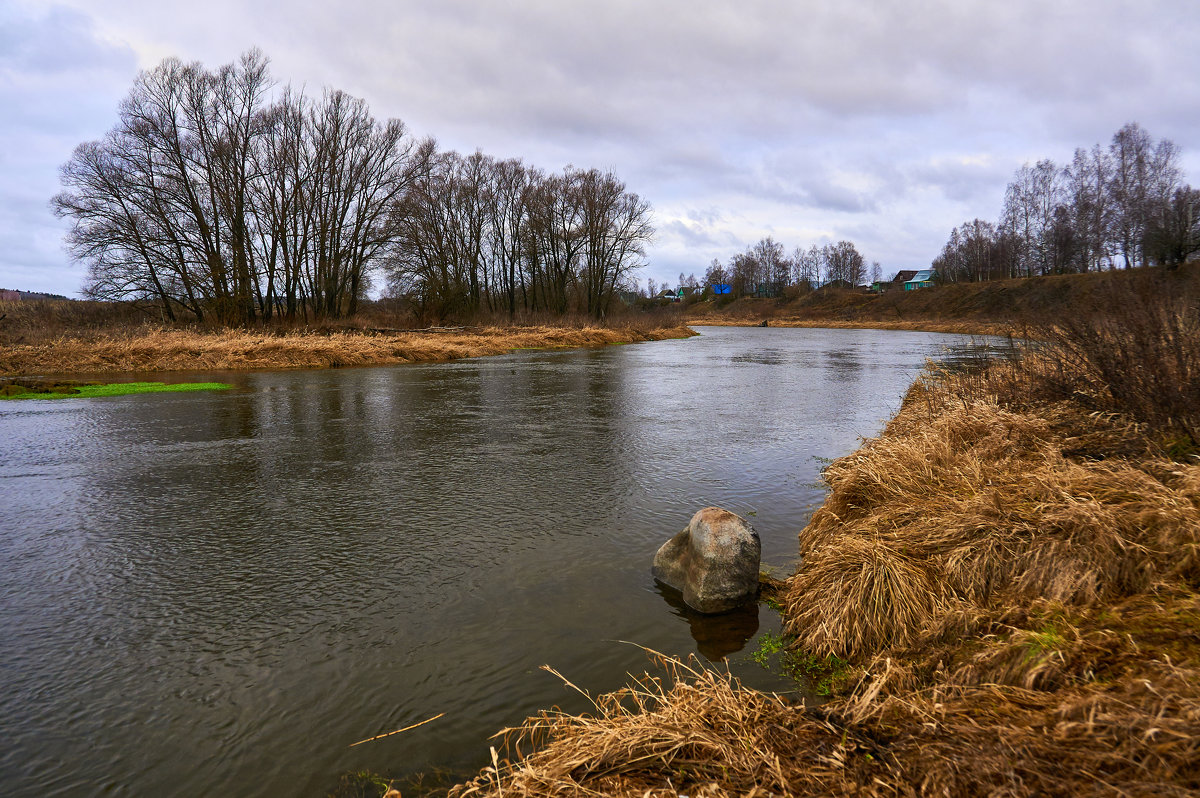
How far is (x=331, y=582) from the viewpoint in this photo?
4.79 m

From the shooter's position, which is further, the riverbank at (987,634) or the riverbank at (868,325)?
the riverbank at (868,325)

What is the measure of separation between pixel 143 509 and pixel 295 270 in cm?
2999

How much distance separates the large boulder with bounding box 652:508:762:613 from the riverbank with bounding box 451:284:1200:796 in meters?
0.36

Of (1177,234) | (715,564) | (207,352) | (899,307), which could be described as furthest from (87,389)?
(899,307)

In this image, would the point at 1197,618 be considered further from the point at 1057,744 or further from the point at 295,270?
the point at 295,270

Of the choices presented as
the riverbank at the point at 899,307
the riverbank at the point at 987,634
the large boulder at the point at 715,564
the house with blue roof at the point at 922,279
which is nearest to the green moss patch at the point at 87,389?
the large boulder at the point at 715,564

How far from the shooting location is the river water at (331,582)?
3135 millimetres

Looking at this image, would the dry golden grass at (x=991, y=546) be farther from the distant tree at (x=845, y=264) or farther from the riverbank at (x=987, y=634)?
the distant tree at (x=845, y=264)

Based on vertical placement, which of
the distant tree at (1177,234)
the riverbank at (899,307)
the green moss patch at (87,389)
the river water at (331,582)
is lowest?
the river water at (331,582)

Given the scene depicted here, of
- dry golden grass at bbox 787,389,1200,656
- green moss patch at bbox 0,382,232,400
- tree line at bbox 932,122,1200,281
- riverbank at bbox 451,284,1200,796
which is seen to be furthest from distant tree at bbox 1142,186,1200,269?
green moss patch at bbox 0,382,232,400

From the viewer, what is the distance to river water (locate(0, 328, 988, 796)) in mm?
3135

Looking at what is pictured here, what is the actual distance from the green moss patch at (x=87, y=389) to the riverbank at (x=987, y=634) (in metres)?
16.5

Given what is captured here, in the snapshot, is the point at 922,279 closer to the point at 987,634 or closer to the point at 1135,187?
the point at 1135,187

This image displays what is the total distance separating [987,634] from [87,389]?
19271 mm
